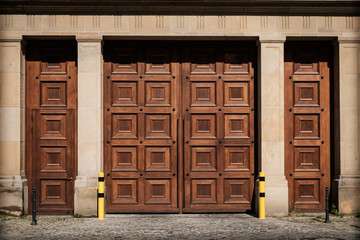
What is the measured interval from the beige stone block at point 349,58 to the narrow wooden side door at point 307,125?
0.44 metres

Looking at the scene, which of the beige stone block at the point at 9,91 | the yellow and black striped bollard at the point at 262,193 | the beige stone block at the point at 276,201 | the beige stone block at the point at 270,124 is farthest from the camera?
the beige stone block at the point at 270,124

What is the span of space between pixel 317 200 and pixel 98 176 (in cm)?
606

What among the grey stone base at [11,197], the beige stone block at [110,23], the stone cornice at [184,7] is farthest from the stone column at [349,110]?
the grey stone base at [11,197]

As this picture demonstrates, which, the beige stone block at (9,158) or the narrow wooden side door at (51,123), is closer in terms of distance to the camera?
the beige stone block at (9,158)

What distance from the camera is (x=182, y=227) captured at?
10.4 meters

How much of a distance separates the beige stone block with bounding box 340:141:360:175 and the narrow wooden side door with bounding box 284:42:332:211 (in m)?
0.43

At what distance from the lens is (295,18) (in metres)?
12.2

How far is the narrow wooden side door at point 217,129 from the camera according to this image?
12.4 metres

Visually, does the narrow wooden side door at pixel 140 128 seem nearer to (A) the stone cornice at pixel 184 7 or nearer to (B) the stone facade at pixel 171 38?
(B) the stone facade at pixel 171 38

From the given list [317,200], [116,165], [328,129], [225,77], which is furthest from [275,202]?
[116,165]

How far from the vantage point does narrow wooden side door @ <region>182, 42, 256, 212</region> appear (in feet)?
40.6

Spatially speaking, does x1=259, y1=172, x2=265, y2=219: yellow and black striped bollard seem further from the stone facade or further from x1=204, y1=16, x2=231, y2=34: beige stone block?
x1=204, y1=16, x2=231, y2=34: beige stone block

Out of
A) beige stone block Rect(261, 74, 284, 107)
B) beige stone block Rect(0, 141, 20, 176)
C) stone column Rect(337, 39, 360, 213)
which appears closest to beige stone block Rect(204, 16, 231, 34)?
beige stone block Rect(261, 74, 284, 107)

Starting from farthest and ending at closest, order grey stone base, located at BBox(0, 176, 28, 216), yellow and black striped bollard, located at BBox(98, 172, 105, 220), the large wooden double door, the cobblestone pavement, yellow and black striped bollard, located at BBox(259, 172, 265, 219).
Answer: the large wooden double door, grey stone base, located at BBox(0, 176, 28, 216), yellow and black striped bollard, located at BBox(259, 172, 265, 219), yellow and black striped bollard, located at BBox(98, 172, 105, 220), the cobblestone pavement
